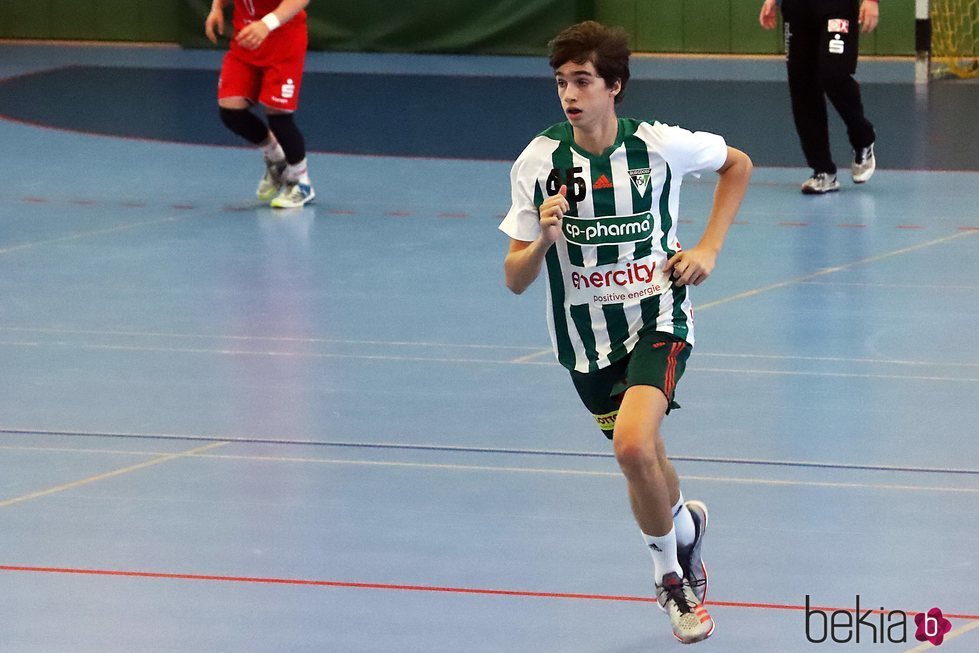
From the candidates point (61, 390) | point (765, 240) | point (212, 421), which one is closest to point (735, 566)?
point (212, 421)

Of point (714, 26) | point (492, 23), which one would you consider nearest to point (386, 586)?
point (714, 26)

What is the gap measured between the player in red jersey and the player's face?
5077 mm

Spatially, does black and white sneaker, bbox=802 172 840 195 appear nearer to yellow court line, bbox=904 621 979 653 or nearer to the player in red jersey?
the player in red jersey

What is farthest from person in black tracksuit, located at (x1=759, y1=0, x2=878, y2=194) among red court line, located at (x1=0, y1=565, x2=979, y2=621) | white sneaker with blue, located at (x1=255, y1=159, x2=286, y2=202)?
red court line, located at (x1=0, y1=565, x2=979, y2=621)

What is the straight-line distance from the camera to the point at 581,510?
4227mm

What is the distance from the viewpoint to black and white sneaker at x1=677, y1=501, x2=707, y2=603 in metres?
3.53

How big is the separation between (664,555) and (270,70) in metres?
5.65

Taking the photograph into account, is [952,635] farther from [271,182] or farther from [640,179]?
[271,182]

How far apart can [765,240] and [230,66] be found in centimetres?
295

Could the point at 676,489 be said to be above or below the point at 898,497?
above

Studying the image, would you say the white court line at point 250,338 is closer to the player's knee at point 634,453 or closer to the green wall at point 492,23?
the player's knee at point 634,453

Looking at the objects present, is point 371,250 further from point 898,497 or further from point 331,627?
point 331,627

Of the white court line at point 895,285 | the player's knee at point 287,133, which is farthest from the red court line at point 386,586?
the player's knee at point 287,133

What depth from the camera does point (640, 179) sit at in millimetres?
3615
